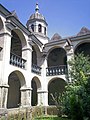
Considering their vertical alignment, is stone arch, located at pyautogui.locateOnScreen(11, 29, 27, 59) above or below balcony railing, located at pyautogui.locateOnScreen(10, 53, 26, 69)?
above

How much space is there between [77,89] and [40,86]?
7690 millimetres

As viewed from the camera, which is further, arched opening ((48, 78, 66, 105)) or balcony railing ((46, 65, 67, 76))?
arched opening ((48, 78, 66, 105))

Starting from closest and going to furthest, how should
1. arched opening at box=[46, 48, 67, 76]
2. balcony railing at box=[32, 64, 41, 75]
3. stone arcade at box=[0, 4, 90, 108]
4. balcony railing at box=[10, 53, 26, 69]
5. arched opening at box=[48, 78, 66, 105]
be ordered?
stone arcade at box=[0, 4, 90, 108] → balcony railing at box=[10, 53, 26, 69] → balcony railing at box=[32, 64, 41, 75] → arched opening at box=[48, 78, 66, 105] → arched opening at box=[46, 48, 67, 76]

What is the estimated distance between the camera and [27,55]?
18047 millimetres

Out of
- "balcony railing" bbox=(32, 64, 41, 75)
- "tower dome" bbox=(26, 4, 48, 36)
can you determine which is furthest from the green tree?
"tower dome" bbox=(26, 4, 48, 36)

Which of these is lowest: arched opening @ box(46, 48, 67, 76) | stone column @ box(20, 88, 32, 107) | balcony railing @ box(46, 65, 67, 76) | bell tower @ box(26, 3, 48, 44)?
stone column @ box(20, 88, 32, 107)

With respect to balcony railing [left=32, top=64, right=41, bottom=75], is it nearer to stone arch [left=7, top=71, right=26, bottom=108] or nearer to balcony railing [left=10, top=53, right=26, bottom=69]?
balcony railing [left=10, top=53, right=26, bottom=69]

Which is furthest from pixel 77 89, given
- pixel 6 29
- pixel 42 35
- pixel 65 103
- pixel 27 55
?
pixel 42 35

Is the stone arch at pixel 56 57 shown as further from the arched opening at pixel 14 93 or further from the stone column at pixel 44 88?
the arched opening at pixel 14 93

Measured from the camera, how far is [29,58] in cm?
1827

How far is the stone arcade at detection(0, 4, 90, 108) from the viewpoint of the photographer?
14.5 meters

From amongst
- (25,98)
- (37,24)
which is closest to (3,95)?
(25,98)

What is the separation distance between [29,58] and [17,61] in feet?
7.14

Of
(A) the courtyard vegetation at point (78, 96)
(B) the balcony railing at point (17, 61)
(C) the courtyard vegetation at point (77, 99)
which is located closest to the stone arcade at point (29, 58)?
(B) the balcony railing at point (17, 61)
